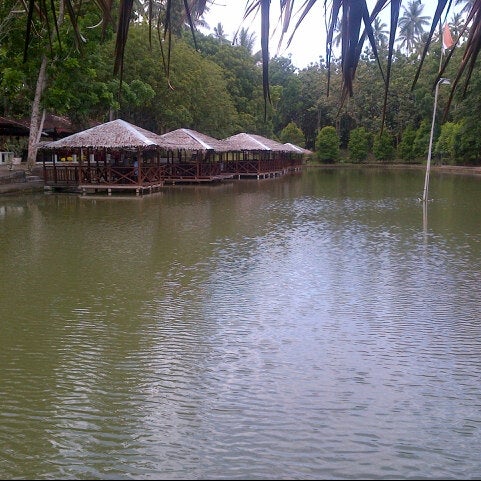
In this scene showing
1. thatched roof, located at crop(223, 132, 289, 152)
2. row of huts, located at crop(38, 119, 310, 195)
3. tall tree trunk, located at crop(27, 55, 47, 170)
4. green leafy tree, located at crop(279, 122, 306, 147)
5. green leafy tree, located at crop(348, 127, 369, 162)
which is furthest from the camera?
green leafy tree, located at crop(279, 122, 306, 147)

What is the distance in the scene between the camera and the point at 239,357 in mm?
5285

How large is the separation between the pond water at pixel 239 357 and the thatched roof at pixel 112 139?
721 centimetres

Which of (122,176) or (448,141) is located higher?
(448,141)

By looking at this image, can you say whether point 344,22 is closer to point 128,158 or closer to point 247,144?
point 128,158

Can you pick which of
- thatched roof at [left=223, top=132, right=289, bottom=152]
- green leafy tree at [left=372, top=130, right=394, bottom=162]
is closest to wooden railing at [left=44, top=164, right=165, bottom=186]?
thatched roof at [left=223, top=132, right=289, bottom=152]

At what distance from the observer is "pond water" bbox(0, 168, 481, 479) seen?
3.72m

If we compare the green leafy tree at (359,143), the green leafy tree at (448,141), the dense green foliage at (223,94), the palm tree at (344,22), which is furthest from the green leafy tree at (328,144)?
the palm tree at (344,22)

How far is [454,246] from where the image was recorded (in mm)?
10570

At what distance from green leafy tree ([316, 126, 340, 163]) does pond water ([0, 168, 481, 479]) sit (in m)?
35.0

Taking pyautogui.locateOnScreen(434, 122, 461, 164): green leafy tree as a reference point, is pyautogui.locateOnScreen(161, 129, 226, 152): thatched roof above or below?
below

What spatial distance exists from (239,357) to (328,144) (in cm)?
4204

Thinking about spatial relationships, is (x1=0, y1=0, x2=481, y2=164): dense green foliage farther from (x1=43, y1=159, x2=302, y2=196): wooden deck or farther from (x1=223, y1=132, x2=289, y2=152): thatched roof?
(x1=43, y1=159, x2=302, y2=196): wooden deck

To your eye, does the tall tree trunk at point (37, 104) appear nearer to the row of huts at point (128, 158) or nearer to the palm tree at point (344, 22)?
the row of huts at point (128, 158)

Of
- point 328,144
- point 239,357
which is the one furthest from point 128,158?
point 328,144
